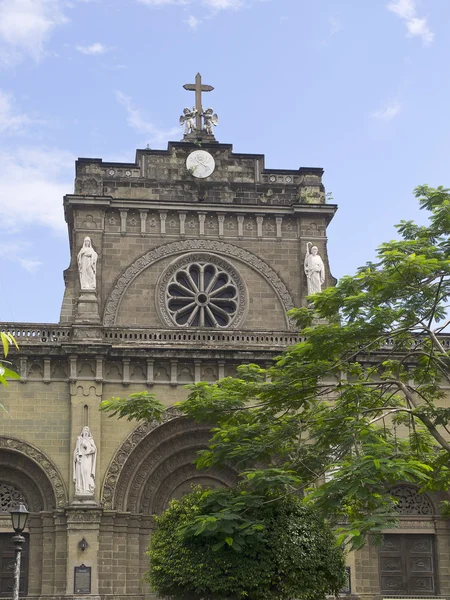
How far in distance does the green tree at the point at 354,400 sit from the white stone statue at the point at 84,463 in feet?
29.1

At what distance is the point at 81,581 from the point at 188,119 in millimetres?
16425

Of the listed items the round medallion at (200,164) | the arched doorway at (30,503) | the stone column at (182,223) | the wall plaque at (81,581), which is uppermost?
the round medallion at (200,164)

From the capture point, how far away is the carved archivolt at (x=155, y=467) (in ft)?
106

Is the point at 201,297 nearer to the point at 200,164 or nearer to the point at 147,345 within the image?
the point at 147,345

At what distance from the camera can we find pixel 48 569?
31.2 m

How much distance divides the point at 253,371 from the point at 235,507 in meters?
4.18

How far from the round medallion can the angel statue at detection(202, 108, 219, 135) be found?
1169 millimetres

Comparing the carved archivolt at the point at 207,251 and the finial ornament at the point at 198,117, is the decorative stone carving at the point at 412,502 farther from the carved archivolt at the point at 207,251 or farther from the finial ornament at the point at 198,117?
the finial ornament at the point at 198,117

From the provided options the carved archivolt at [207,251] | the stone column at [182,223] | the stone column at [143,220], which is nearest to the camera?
the carved archivolt at [207,251]

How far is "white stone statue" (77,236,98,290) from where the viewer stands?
34125 millimetres

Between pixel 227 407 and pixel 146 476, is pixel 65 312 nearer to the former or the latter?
pixel 146 476

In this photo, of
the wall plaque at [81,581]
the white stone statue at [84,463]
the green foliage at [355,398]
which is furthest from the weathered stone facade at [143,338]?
the green foliage at [355,398]

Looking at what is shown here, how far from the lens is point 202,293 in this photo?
35.4 m

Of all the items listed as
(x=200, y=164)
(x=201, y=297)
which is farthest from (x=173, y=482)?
(x=200, y=164)
